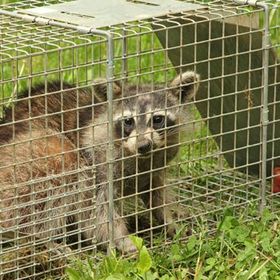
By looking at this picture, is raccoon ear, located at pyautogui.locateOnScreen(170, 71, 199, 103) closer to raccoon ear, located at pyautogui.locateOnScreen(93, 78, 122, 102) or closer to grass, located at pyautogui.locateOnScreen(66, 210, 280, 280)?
raccoon ear, located at pyautogui.locateOnScreen(93, 78, 122, 102)

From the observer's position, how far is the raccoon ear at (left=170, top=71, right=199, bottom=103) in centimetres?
564

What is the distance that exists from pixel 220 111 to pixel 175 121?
1.50 ft

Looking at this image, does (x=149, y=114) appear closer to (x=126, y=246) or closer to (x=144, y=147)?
(x=144, y=147)

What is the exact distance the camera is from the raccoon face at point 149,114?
5.54m

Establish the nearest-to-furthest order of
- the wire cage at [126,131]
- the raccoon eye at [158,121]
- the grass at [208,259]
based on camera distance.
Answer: the grass at [208,259]
the wire cage at [126,131]
the raccoon eye at [158,121]

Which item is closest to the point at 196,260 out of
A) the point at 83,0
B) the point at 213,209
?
the point at 213,209

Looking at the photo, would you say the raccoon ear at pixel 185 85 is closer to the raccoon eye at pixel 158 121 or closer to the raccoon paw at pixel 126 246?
the raccoon eye at pixel 158 121

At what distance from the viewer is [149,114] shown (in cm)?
→ 570

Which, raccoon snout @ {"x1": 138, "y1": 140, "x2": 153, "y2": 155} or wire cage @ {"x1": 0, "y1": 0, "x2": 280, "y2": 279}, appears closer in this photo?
wire cage @ {"x1": 0, "y1": 0, "x2": 280, "y2": 279}

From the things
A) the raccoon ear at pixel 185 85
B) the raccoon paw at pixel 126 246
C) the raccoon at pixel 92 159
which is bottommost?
the raccoon paw at pixel 126 246

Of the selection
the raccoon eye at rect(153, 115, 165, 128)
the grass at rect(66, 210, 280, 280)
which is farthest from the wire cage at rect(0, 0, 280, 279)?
the grass at rect(66, 210, 280, 280)

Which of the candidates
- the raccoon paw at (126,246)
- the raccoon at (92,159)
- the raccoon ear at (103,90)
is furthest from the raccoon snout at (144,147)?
the raccoon paw at (126,246)

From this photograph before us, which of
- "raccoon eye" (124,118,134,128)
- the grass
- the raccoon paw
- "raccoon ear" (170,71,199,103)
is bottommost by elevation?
the raccoon paw

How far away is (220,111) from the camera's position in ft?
20.4
